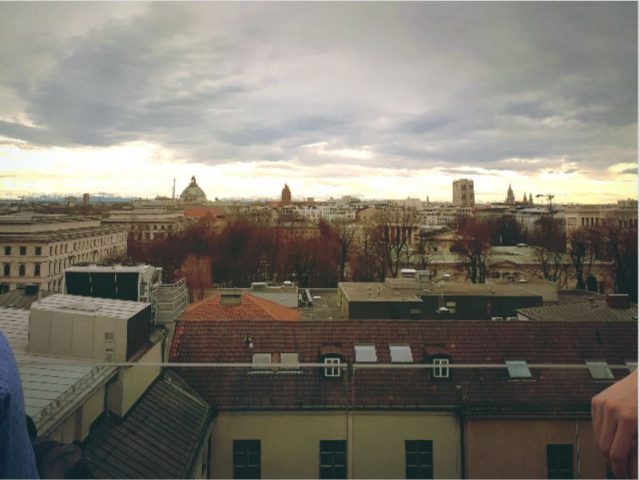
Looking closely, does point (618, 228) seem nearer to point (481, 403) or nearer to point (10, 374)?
point (481, 403)

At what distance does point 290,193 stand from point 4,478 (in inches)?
1902

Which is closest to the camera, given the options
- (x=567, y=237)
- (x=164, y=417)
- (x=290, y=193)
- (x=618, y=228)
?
(x=164, y=417)

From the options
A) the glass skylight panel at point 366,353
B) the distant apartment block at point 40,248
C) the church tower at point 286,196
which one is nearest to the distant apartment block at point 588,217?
the glass skylight panel at point 366,353

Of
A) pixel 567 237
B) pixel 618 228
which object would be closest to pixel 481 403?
pixel 618 228

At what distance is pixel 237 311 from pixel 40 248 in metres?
3.36

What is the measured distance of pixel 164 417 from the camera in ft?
7.58

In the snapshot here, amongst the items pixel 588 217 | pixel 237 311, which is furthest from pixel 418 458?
pixel 588 217

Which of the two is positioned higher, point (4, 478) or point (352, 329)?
point (4, 478)

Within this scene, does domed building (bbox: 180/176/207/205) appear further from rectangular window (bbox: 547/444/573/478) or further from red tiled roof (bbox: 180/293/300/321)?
rectangular window (bbox: 547/444/573/478)

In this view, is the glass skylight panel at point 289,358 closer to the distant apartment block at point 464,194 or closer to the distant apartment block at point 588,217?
the distant apartment block at point 588,217

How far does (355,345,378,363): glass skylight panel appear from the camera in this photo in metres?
3.45

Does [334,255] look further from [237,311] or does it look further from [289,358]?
[289,358]

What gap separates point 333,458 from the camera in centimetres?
184

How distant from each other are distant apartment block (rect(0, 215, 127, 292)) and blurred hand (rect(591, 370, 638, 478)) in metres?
5.35
